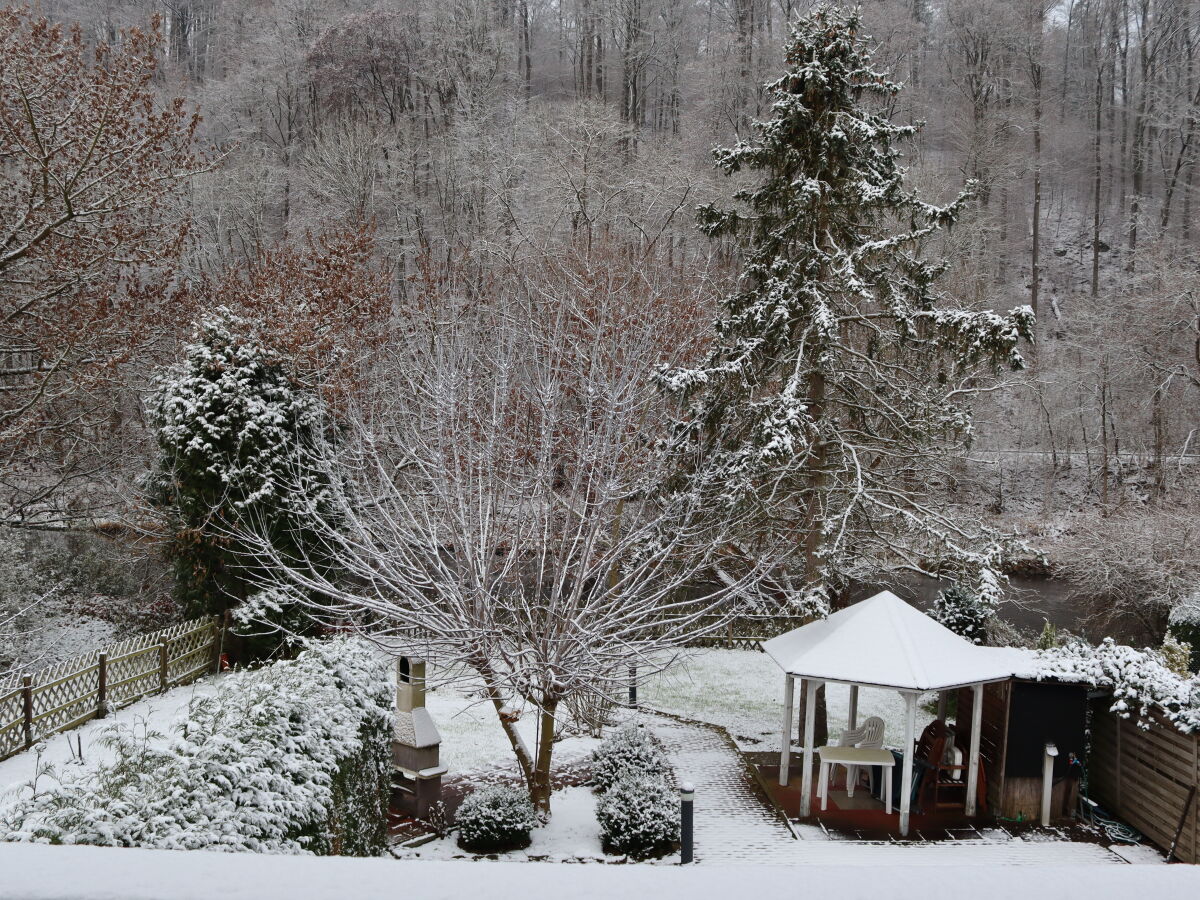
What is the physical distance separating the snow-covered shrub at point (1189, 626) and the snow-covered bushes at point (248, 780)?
13.2 meters

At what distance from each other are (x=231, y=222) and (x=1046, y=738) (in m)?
26.5

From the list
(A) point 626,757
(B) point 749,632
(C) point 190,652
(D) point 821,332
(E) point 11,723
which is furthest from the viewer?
(B) point 749,632

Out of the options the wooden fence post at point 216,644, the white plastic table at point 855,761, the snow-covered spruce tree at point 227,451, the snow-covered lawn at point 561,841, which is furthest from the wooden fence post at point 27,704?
the white plastic table at point 855,761

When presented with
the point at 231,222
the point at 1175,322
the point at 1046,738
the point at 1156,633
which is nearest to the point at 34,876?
the point at 1046,738

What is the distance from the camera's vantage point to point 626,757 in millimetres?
10719

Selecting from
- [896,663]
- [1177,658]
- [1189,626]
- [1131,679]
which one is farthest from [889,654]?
[1189,626]

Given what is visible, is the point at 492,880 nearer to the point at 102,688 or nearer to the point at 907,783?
the point at 907,783

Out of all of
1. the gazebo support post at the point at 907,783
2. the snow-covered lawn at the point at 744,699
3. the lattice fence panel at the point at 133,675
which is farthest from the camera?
the snow-covered lawn at the point at 744,699

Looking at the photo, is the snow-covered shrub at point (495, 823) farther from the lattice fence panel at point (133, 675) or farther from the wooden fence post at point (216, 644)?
the wooden fence post at point (216, 644)

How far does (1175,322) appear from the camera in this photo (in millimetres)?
22688

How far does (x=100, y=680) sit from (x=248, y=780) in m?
7.80

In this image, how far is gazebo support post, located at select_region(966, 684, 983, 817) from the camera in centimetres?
1101

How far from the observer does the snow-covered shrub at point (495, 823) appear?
9242 millimetres

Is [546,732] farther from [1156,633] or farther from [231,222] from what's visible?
[231,222]
